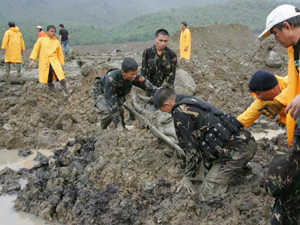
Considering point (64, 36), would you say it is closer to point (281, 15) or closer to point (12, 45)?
point (12, 45)

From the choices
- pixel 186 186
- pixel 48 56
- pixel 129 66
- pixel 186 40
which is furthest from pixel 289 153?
pixel 186 40

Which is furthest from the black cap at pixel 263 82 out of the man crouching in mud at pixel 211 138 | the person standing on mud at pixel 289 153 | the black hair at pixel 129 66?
the black hair at pixel 129 66

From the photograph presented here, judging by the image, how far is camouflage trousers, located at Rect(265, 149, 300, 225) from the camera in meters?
2.18

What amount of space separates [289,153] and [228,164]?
1.18 metres

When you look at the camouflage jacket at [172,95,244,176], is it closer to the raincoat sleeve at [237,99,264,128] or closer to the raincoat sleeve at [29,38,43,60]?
the raincoat sleeve at [237,99,264,128]

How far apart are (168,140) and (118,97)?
59.5 inches

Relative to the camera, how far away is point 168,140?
161 inches

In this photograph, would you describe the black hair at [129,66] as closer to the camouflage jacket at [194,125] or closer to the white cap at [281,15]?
the camouflage jacket at [194,125]

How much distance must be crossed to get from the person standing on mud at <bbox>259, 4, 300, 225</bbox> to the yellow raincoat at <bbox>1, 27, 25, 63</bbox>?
28.9ft

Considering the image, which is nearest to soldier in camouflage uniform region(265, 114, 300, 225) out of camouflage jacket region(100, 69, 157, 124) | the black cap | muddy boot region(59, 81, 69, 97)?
the black cap

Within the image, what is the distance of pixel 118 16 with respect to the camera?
55.2m

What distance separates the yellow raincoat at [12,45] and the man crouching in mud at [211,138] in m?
7.83

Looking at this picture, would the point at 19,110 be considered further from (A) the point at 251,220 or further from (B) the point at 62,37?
(B) the point at 62,37

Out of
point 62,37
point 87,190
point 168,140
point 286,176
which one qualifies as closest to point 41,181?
point 87,190
